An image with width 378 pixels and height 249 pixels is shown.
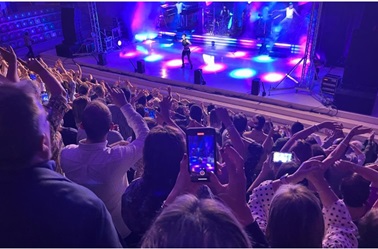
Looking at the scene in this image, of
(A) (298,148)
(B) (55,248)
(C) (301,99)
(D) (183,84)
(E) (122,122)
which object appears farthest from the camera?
(D) (183,84)

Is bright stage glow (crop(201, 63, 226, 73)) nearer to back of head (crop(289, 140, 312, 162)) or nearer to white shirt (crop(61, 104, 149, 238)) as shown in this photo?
back of head (crop(289, 140, 312, 162))

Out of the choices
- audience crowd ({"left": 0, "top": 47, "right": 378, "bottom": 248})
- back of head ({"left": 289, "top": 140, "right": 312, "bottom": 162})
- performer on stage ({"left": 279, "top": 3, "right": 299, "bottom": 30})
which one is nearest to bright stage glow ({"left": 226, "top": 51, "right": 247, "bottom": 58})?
performer on stage ({"left": 279, "top": 3, "right": 299, "bottom": 30})

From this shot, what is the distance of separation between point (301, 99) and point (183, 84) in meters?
2.56

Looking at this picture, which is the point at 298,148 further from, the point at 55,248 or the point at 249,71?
the point at 249,71

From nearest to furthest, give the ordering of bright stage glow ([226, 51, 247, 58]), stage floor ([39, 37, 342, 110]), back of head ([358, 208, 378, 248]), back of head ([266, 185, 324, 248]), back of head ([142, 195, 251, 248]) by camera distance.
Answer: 1. back of head ([142, 195, 251, 248])
2. back of head ([266, 185, 324, 248])
3. back of head ([358, 208, 378, 248])
4. stage floor ([39, 37, 342, 110])
5. bright stage glow ([226, 51, 247, 58])

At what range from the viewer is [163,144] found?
1.63 meters

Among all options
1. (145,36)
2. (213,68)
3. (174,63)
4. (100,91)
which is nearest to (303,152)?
(100,91)

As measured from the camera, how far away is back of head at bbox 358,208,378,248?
1491 mm

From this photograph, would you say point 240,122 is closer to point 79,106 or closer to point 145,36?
point 79,106

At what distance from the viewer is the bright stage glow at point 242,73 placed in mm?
7876

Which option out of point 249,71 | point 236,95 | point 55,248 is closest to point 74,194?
point 55,248

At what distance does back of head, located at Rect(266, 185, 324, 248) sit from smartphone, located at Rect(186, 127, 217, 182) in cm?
58

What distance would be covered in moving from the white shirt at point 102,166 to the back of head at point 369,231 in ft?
3.84

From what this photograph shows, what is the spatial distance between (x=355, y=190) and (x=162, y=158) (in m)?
1.10
